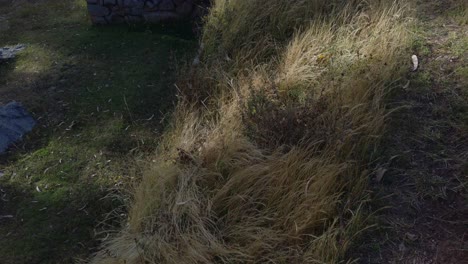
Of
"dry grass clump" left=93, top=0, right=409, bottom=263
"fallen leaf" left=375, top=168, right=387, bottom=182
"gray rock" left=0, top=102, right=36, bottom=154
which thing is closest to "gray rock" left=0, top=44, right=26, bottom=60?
"gray rock" left=0, top=102, right=36, bottom=154

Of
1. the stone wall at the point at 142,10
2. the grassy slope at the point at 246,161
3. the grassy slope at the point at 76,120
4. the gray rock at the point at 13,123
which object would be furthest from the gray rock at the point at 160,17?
the gray rock at the point at 13,123

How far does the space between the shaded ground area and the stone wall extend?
10.2ft

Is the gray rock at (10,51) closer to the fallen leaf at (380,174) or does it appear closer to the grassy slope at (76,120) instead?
the grassy slope at (76,120)

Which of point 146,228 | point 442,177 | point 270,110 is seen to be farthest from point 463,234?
point 146,228

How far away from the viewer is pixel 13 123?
5.07 metres

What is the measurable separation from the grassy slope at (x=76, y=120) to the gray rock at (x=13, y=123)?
92mm

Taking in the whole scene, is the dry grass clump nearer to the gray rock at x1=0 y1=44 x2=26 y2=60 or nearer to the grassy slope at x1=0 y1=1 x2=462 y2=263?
the grassy slope at x1=0 y1=1 x2=462 y2=263

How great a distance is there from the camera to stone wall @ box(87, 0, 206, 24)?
21.8ft

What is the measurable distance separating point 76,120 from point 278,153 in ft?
7.78

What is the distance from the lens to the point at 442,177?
341cm

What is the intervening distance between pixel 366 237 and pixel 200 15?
4129 millimetres

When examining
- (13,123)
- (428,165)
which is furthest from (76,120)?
(428,165)

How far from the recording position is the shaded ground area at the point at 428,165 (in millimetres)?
3066

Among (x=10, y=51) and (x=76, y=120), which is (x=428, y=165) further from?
(x=10, y=51)
